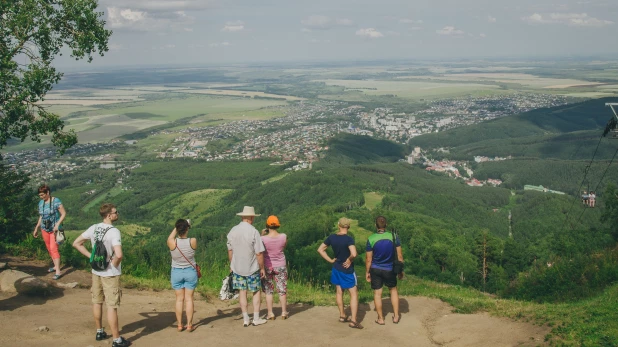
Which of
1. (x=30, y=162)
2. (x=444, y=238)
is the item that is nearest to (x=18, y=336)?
(x=444, y=238)

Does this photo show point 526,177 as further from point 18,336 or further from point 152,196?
point 18,336

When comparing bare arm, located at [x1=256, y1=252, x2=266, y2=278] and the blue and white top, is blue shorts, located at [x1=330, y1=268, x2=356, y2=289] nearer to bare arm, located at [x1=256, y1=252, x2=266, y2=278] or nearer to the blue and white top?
bare arm, located at [x1=256, y1=252, x2=266, y2=278]

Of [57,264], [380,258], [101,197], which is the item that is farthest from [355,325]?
[101,197]

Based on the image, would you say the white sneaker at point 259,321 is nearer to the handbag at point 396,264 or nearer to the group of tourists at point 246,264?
the group of tourists at point 246,264

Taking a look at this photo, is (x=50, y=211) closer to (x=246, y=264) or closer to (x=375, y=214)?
(x=246, y=264)

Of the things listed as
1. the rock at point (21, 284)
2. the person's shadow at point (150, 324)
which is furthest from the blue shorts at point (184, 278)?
the rock at point (21, 284)

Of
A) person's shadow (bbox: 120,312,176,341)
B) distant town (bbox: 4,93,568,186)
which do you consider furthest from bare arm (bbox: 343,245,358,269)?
distant town (bbox: 4,93,568,186)

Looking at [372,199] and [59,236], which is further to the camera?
[372,199]
